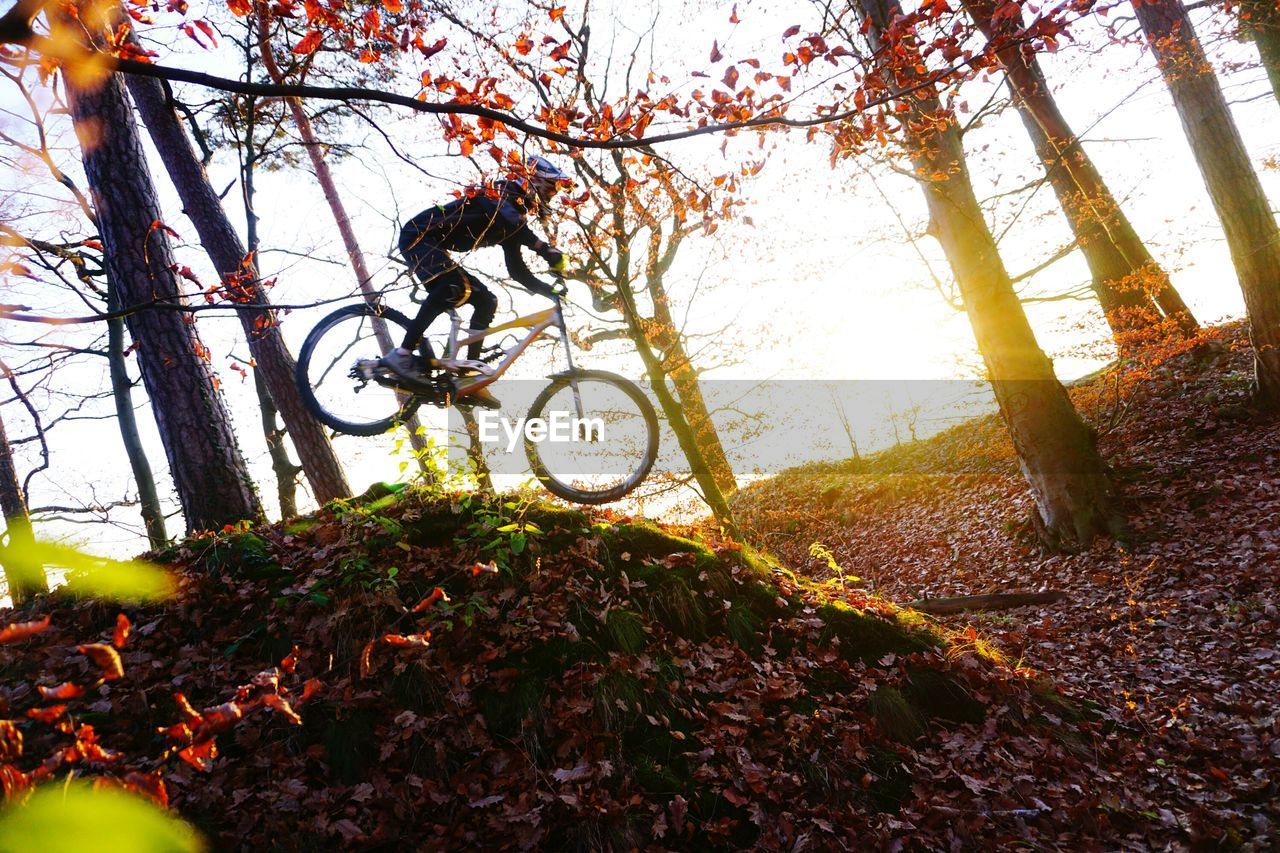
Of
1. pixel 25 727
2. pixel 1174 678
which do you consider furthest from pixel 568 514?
pixel 1174 678

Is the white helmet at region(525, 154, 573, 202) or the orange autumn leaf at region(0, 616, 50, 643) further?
the white helmet at region(525, 154, 573, 202)

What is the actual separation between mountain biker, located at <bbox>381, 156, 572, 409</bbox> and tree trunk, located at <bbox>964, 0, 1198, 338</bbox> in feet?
29.6

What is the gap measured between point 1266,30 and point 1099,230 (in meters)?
3.34

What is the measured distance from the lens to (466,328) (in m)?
5.39

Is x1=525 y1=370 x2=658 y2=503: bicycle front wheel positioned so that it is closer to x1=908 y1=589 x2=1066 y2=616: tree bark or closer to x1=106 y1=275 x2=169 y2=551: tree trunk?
x1=908 y1=589 x2=1066 y2=616: tree bark

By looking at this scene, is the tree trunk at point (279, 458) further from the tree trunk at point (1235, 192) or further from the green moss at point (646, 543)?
the tree trunk at point (1235, 192)

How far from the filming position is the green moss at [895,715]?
4500 millimetres

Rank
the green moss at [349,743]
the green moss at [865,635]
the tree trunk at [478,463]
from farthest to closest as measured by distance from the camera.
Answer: the tree trunk at [478,463] < the green moss at [865,635] < the green moss at [349,743]

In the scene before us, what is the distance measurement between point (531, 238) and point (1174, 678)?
662 centimetres

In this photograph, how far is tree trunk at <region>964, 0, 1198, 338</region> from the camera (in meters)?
10.7

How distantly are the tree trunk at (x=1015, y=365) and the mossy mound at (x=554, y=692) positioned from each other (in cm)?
415

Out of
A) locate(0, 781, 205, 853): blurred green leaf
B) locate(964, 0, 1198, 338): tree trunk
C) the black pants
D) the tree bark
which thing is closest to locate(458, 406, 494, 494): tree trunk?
the black pants

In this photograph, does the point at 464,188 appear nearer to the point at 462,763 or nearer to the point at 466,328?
the point at 466,328

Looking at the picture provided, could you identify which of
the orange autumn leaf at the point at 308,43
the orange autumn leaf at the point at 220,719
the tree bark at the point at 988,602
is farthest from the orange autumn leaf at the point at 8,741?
the tree bark at the point at 988,602
